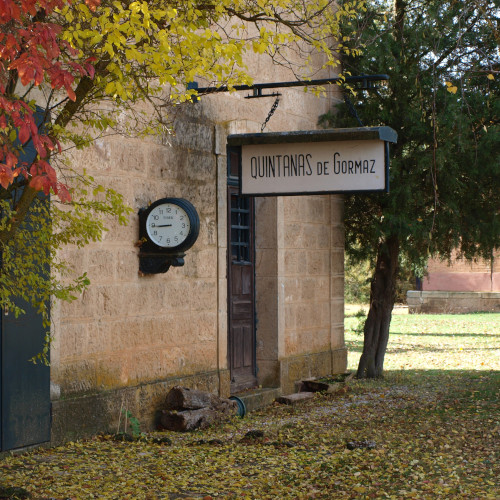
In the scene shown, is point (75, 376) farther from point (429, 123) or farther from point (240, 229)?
point (429, 123)

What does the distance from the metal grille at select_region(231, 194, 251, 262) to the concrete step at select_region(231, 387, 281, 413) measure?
156 cm

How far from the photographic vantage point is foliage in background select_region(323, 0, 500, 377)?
10.5 m

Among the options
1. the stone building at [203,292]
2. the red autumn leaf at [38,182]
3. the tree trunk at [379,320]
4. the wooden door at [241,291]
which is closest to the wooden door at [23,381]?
the stone building at [203,292]

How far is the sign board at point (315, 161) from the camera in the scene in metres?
7.64

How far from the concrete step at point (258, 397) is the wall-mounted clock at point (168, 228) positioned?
222 cm

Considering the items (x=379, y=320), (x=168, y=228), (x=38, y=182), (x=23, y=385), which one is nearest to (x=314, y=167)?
(x=168, y=228)

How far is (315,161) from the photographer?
787cm

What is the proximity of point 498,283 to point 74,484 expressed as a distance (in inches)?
1018

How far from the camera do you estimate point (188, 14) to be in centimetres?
503

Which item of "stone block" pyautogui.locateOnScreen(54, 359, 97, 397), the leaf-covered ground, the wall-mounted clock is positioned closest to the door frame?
the leaf-covered ground

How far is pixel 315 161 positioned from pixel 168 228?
1.49 meters

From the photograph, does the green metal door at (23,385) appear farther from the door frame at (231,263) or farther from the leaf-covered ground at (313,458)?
the door frame at (231,263)

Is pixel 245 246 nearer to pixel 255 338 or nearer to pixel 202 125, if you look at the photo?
pixel 255 338

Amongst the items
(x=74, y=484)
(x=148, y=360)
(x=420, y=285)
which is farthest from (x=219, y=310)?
(x=420, y=285)
